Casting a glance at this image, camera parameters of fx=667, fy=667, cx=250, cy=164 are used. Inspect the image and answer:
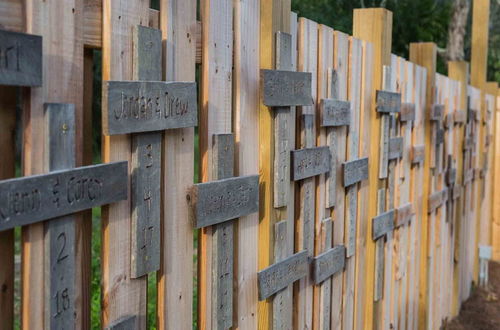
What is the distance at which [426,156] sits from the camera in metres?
4.53

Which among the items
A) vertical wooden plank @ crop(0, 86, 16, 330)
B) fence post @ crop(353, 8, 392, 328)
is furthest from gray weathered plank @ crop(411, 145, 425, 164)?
vertical wooden plank @ crop(0, 86, 16, 330)

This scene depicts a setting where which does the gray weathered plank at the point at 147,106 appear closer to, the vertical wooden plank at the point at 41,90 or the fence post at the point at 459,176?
the vertical wooden plank at the point at 41,90

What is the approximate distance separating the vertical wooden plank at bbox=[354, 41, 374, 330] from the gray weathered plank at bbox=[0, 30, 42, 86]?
2189mm

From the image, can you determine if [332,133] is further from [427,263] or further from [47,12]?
[427,263]

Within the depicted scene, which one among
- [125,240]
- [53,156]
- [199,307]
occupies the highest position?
[53,156]

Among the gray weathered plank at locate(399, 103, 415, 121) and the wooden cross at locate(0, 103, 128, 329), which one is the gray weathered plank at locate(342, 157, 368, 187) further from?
the wooden cross at locate(0, 103, 128, 329)

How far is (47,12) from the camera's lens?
1341 millimetres

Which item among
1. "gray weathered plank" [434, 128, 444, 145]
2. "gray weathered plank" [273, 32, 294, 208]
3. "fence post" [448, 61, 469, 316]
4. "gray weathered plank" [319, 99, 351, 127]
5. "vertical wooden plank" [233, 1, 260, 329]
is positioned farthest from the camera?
"fence post" [448, 61, 469, 316]

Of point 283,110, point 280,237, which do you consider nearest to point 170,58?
point 283,110

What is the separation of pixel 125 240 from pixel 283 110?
0.93 metres

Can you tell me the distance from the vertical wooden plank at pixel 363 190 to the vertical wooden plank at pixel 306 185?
2.09 feet

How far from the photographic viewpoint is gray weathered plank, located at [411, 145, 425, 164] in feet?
13.7

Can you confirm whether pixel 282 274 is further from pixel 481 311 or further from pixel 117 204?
pixel 481 311

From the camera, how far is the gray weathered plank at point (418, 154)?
13.7 ft
